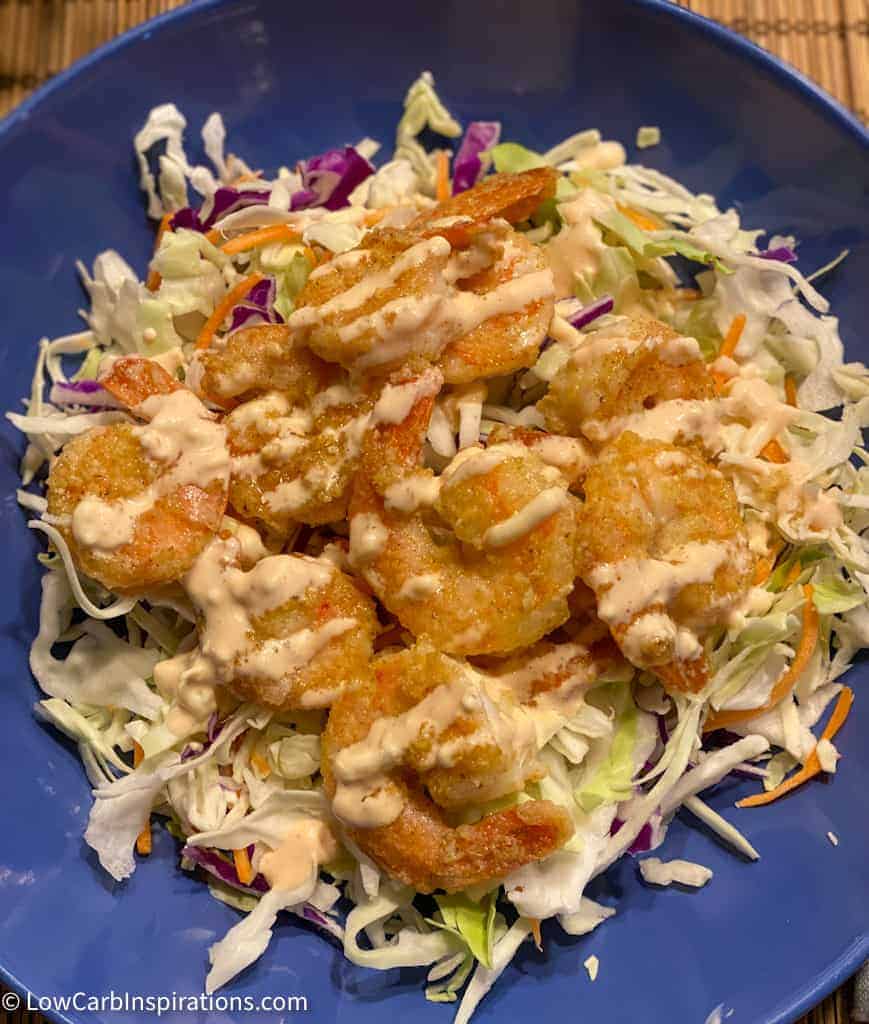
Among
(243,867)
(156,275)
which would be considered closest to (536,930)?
(243,867)

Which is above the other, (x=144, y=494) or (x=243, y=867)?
(x=144, y=494)

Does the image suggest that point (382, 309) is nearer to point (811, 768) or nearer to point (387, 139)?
point (387, 139)

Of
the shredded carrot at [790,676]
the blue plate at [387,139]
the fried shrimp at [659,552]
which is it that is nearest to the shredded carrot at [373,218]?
the blue plate at [387,139]

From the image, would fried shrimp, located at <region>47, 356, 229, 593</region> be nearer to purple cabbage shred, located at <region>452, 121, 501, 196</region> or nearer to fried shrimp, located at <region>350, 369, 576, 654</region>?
fried shrimp, located at <region>350, 369, 576, 654</region>

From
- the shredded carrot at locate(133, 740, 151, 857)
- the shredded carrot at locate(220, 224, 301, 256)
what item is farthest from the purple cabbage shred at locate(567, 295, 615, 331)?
the shredded carrot at locate(133, 740, 151, 857)

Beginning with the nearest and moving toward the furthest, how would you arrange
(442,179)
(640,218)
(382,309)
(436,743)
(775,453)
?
1. (436,743)
2. (382,309)
3. (775,453)
4. (640,218)
5. (442,179)

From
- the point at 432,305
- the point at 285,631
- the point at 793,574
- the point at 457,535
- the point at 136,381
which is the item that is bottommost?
the point at 793,574

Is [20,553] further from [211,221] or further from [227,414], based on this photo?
[211,221]
